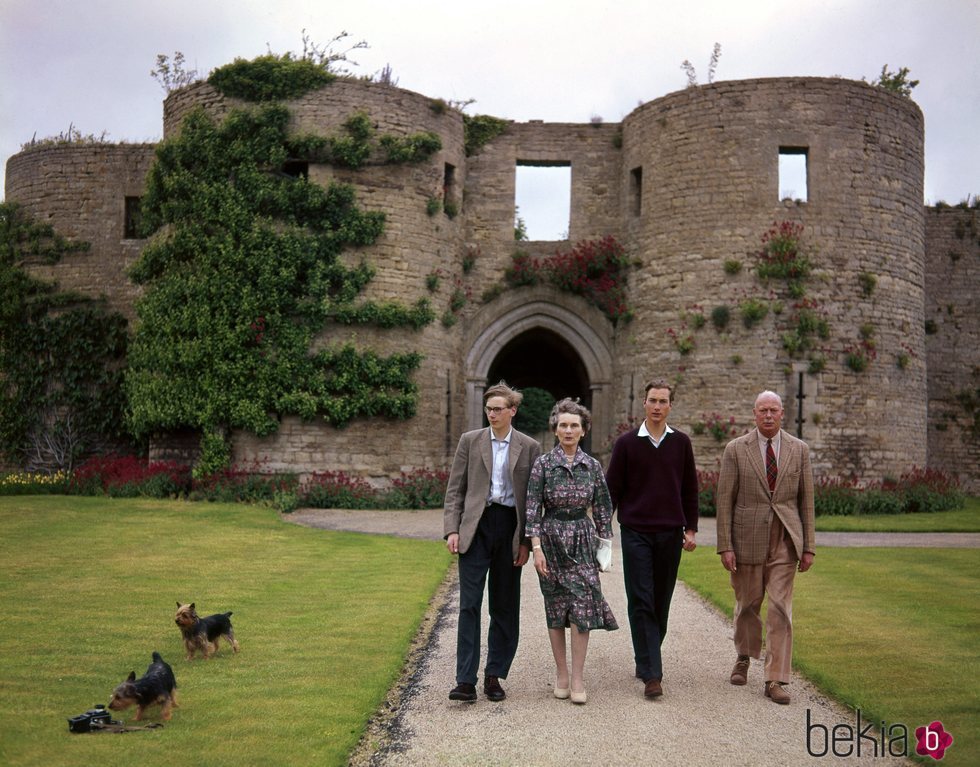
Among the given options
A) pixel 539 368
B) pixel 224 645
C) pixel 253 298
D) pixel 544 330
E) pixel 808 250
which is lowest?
pixel 224 645

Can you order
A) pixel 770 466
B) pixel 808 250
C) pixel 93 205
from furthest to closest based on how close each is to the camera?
pixel 93 205, pixel 808 250, pixel 770 466

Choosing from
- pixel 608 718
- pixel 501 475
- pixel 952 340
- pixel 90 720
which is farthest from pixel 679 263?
pixel 90 720

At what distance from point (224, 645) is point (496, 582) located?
2188 mm

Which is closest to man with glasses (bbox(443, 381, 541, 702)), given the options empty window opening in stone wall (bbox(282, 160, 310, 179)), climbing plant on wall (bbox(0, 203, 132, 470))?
empty window opening in stone wall (bbox(282, 160, 310, 179))

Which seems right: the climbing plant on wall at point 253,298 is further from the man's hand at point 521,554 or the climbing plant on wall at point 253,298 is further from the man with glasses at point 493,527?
the man's hand at point 521,554

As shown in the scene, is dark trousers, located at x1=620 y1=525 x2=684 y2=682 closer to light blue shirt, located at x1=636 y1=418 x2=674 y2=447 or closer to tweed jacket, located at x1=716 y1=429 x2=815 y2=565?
tweed jacket, located at x1=716 y1=429 x2=815 y2=565

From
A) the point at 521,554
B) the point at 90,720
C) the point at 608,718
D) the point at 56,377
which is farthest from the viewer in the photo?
the point at 56,377

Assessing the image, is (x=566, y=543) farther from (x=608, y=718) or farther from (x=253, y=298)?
(x=253, y=298)

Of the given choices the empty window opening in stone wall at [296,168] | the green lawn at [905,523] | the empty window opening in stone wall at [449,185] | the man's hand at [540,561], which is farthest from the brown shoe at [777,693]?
the empty window opening in stone wall at [449,185]

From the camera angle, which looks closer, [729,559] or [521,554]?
[521,554]

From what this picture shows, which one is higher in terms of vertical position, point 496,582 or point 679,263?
point 679,263

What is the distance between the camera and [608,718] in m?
5.06

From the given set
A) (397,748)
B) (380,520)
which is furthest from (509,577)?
(380,520)

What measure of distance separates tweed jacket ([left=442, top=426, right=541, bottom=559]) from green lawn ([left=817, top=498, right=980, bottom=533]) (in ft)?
31.2
